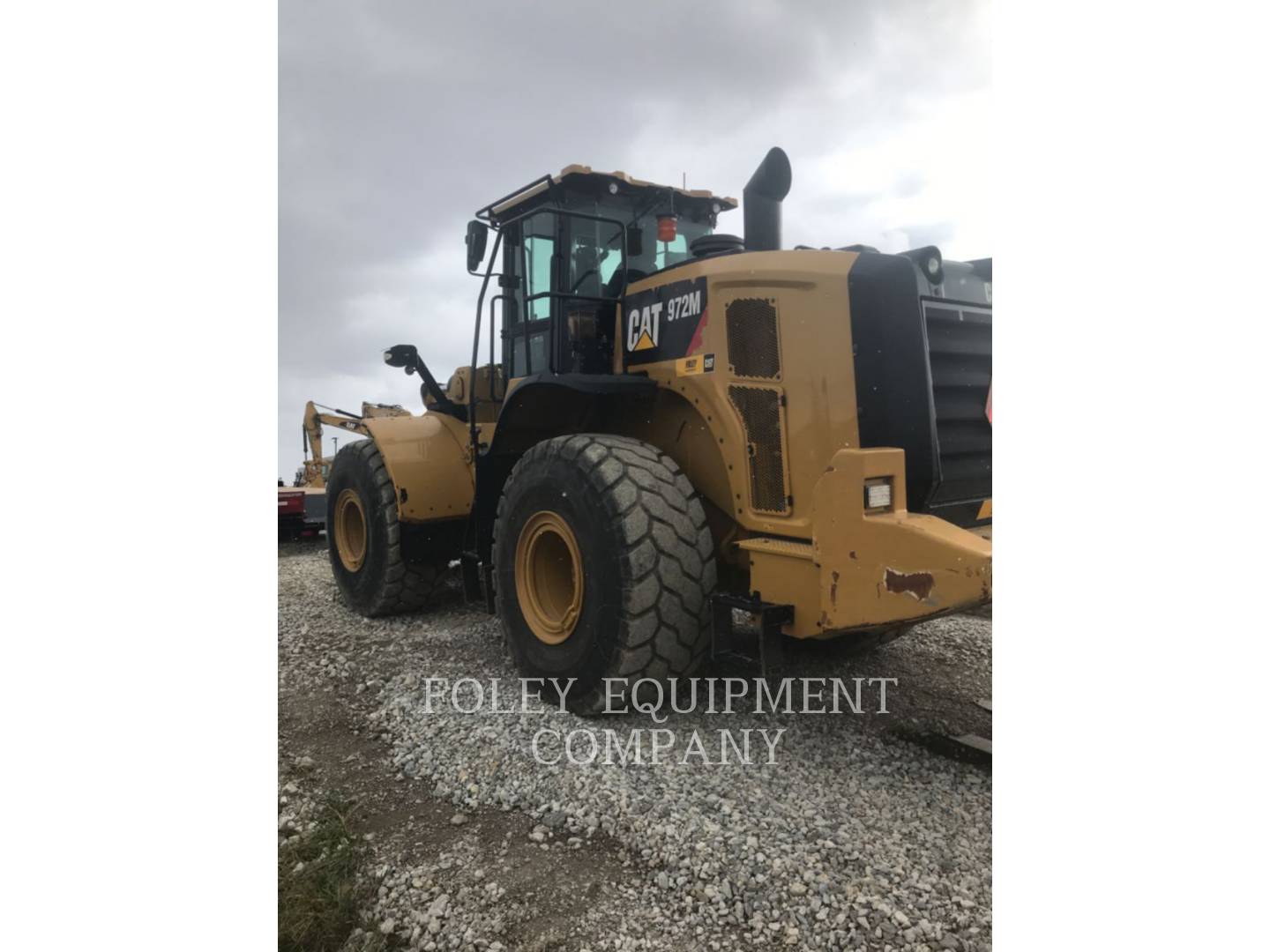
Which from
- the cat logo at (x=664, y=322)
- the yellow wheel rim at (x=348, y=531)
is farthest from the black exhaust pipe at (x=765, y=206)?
the yellow wheel rim at (x=348, y=531)

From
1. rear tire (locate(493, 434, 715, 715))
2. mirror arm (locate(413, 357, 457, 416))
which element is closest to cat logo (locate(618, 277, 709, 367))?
rear tire (locate(493, 434, 715, 715))

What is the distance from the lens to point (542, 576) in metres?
3.67

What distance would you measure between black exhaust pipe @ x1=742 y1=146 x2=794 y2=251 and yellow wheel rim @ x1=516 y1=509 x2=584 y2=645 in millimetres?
1437

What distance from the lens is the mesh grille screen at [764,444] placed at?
3.12 m

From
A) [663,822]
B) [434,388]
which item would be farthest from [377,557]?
[663,822]

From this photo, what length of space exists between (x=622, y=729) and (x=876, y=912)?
49.4 inches

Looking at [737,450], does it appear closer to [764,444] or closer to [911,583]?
[764,444]

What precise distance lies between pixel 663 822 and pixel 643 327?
211 centimetres

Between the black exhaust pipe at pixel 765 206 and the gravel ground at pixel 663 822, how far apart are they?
1.89 metres

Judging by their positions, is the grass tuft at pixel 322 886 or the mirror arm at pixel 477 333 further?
the mirror arm at pixel 477 333

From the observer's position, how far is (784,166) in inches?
126

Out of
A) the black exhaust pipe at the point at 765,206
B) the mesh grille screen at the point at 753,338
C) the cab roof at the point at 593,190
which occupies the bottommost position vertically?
the mesh grille screen at the point at 753,338

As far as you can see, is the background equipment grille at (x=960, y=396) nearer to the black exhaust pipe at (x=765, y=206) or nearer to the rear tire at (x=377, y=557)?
the black exhaust pipe at (x=765, y=206)
